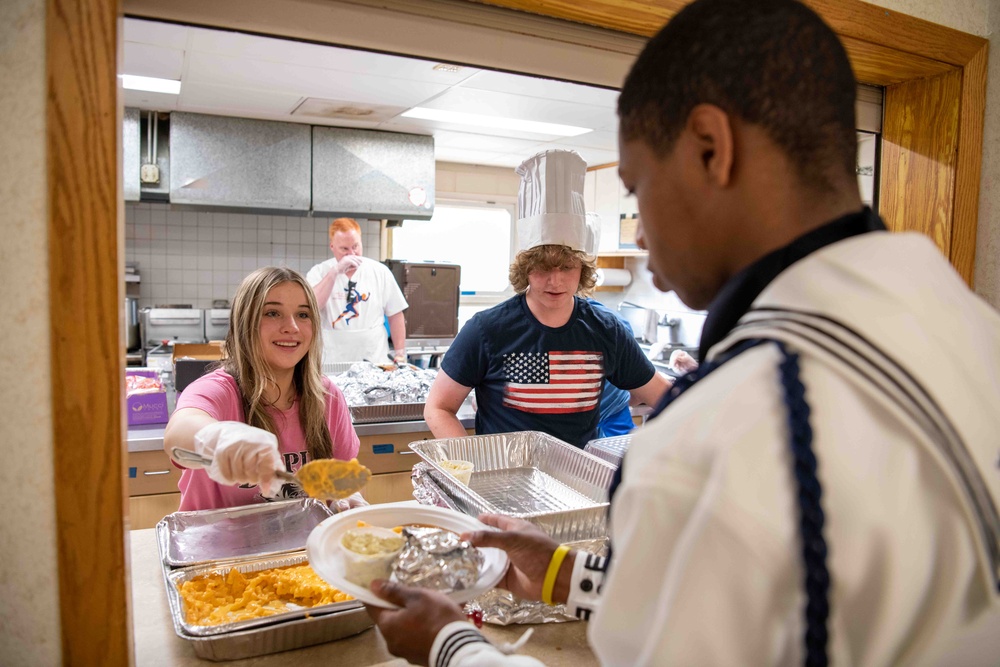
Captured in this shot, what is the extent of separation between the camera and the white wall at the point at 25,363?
895 mm

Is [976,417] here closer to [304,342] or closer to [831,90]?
[831,90]

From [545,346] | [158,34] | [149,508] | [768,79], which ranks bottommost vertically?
[149,508]

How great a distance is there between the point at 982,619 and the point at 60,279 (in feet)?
3.55

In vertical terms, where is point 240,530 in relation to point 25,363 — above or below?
below

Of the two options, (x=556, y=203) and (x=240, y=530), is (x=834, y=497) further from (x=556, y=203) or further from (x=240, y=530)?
(x=556, y=203)

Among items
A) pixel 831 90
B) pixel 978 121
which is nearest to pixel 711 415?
pixel 831 90

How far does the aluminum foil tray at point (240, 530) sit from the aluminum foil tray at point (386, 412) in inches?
64.9

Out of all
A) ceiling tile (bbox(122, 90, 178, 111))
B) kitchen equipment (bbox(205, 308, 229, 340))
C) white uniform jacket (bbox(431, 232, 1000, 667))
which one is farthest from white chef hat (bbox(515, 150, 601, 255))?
kitchen equipment (bbox(205, 308, 229, 340))

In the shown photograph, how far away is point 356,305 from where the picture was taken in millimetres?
4652

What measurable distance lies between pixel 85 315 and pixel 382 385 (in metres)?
2.54

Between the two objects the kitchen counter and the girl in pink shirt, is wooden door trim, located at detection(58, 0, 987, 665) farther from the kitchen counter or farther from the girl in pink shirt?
the girl in pink shirt

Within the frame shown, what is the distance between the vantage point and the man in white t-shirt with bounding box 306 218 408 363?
14.9 feet

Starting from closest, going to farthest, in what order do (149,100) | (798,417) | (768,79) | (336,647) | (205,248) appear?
(798,417) → (768,79) → (336,647) → (149,100) → (205,248)

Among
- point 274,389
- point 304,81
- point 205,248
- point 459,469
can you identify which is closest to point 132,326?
point 205,248
